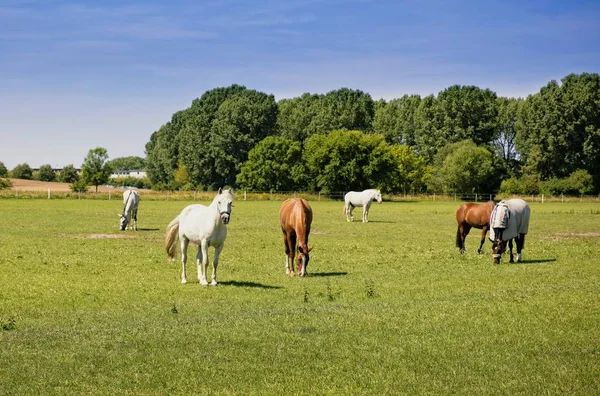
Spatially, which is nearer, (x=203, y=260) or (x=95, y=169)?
(x=203, y=260)

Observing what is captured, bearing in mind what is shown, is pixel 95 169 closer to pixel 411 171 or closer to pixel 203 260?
pixel 411 171

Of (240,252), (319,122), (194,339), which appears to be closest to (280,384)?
(194,339)

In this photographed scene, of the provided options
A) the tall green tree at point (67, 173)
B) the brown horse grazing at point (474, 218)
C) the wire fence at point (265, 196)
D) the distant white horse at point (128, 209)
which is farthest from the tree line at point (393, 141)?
the brown horse grazing at point (474, 218)

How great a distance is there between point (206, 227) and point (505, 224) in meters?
9.78

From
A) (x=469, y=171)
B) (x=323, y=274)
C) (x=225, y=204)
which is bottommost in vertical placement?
(x=323, y=274)

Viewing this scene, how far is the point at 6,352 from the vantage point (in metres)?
10.5

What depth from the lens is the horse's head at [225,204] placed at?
16094mm

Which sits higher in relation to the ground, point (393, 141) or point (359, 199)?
point (393, 141)

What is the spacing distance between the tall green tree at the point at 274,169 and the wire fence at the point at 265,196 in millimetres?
1681

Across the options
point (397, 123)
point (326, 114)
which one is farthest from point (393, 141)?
point (326, 114)

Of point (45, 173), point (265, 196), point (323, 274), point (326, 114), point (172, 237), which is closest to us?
point (172, 237)

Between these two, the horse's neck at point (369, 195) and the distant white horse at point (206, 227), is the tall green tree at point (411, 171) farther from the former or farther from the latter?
the distant white horse at point (206, 227)

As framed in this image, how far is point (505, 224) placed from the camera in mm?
21891

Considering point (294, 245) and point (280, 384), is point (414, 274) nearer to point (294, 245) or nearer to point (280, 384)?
point (294, 245)
